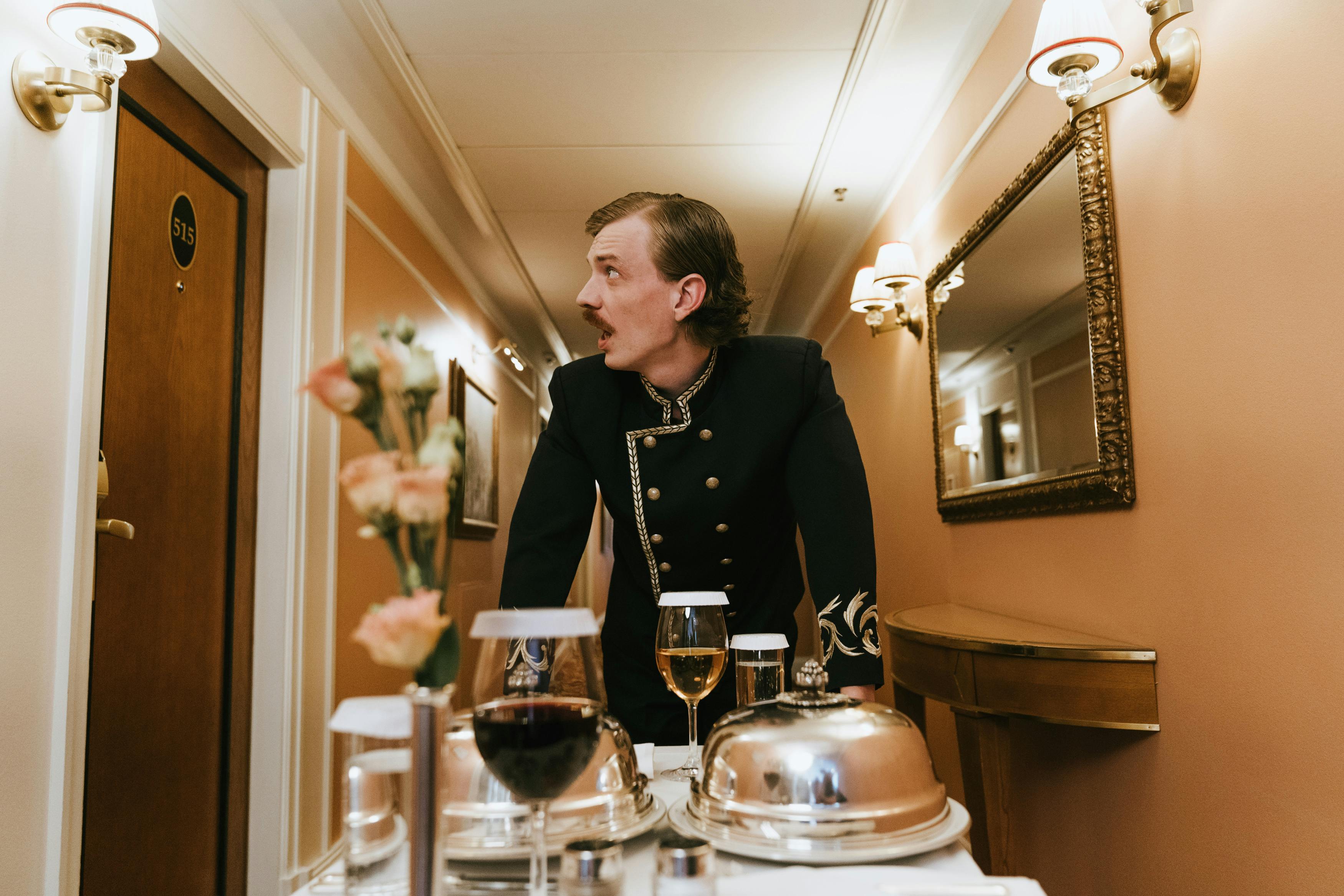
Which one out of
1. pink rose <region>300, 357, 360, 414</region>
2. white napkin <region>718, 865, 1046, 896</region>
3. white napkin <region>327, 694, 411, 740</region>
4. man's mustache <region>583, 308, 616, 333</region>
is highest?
man's mustache <region>583, 308, 616, 333</region>

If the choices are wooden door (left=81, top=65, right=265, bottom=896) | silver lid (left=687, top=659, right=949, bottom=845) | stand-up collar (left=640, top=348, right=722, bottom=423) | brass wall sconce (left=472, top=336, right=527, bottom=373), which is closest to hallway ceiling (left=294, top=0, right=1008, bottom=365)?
wooden door (left=81, top=65, right=265, bottom=896)

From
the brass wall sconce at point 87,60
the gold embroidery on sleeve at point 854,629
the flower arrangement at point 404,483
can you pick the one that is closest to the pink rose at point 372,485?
the flower arrangement at point 404,483

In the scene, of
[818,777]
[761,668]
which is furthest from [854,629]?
[818,777]

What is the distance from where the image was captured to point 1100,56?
191cm

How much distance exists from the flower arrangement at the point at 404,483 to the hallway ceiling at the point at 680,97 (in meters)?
2.91

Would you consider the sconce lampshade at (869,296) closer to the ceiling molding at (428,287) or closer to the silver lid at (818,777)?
the ceiling molding at (428,287)

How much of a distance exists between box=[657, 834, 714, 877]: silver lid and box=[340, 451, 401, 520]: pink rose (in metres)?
0.27

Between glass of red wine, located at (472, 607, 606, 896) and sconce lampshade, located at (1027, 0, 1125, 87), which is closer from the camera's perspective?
glass of red wine, located at (472, 607, 606, 896)

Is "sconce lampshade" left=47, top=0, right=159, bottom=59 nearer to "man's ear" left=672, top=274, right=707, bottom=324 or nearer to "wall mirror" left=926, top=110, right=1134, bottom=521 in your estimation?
"man's ear" left=672, top=274, right=707, bottom=324

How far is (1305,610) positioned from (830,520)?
0.86 m

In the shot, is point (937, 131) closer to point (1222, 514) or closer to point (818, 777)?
point (1222, 514)

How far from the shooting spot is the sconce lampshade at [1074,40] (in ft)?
6.13

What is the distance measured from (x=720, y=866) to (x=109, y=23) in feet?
6.27

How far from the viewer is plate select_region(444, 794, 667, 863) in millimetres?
626
